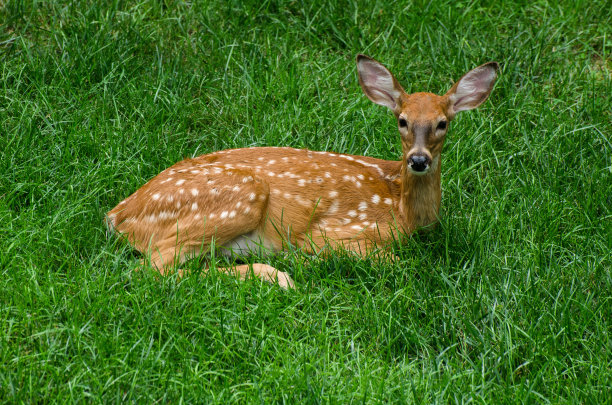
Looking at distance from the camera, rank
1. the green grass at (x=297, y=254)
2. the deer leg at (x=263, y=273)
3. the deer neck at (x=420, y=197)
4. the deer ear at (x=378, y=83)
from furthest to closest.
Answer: the deer ear at (x=378, y=83), the deer neck at (x=420, y=197), the deer leg at (x=263, y=273), the green grass at (x=297, y=254)

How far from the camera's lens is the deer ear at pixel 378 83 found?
4832 mm

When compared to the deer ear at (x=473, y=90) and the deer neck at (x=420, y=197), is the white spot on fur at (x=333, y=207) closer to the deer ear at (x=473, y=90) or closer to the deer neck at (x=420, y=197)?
the deer neck at (x=420, y=197)

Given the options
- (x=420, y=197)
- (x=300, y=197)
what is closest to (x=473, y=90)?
(x=420, y=197)

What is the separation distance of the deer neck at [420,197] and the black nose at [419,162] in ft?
0.91

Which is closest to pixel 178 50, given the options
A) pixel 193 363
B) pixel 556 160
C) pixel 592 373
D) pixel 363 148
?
pixel 363 148

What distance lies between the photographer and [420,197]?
475 centimetres

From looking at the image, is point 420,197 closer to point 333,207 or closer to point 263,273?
point 333,207

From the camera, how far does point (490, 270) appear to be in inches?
167

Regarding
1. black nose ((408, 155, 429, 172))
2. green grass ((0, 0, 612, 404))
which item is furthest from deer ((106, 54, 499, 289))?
green grass ((0, 0, 612, 404))

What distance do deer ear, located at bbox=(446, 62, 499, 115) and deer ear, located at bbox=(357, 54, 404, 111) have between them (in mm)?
302

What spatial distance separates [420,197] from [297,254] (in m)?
0.76

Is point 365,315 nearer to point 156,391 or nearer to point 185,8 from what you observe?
point 156,391

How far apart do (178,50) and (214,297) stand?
9.30 ft

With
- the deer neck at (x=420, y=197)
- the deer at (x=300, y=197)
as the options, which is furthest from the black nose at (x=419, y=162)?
the deer neck at (x=420, y=197)
